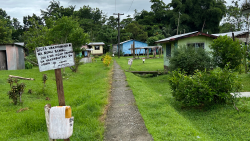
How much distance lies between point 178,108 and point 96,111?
2712 mm

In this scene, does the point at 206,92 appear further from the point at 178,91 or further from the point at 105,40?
the point at 105,40

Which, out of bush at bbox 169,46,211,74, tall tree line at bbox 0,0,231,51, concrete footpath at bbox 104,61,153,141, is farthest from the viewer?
tall tree line at bbox 0,0,231,51

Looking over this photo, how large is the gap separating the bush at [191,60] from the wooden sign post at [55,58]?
359 inches

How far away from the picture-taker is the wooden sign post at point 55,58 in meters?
3.55

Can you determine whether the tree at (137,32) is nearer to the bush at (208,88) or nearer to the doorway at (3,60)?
the doorway at (3,60)

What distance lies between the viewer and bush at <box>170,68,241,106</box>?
608cm

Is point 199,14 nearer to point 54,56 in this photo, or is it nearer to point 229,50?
point 229,50

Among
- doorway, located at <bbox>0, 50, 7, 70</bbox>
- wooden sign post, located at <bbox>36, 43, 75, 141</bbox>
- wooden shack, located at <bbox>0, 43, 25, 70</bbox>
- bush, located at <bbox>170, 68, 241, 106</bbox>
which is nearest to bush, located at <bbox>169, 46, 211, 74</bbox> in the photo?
bush, located at <bbox>170, 68, 241, 106</bbox>

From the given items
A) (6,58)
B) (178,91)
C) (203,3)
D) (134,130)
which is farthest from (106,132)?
(203,3)

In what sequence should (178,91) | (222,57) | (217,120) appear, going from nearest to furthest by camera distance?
(217,120)
(178,91)
(222,57)

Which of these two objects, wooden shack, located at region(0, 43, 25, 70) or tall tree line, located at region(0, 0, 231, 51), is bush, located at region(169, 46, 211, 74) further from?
tall tree line, located at region(0, 0, 231, 51)

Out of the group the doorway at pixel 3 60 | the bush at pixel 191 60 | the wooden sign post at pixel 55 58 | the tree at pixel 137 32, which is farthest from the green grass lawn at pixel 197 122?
the tree at pixel 137 32

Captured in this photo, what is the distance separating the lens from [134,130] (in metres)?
4.74

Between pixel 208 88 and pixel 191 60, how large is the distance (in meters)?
5.76
